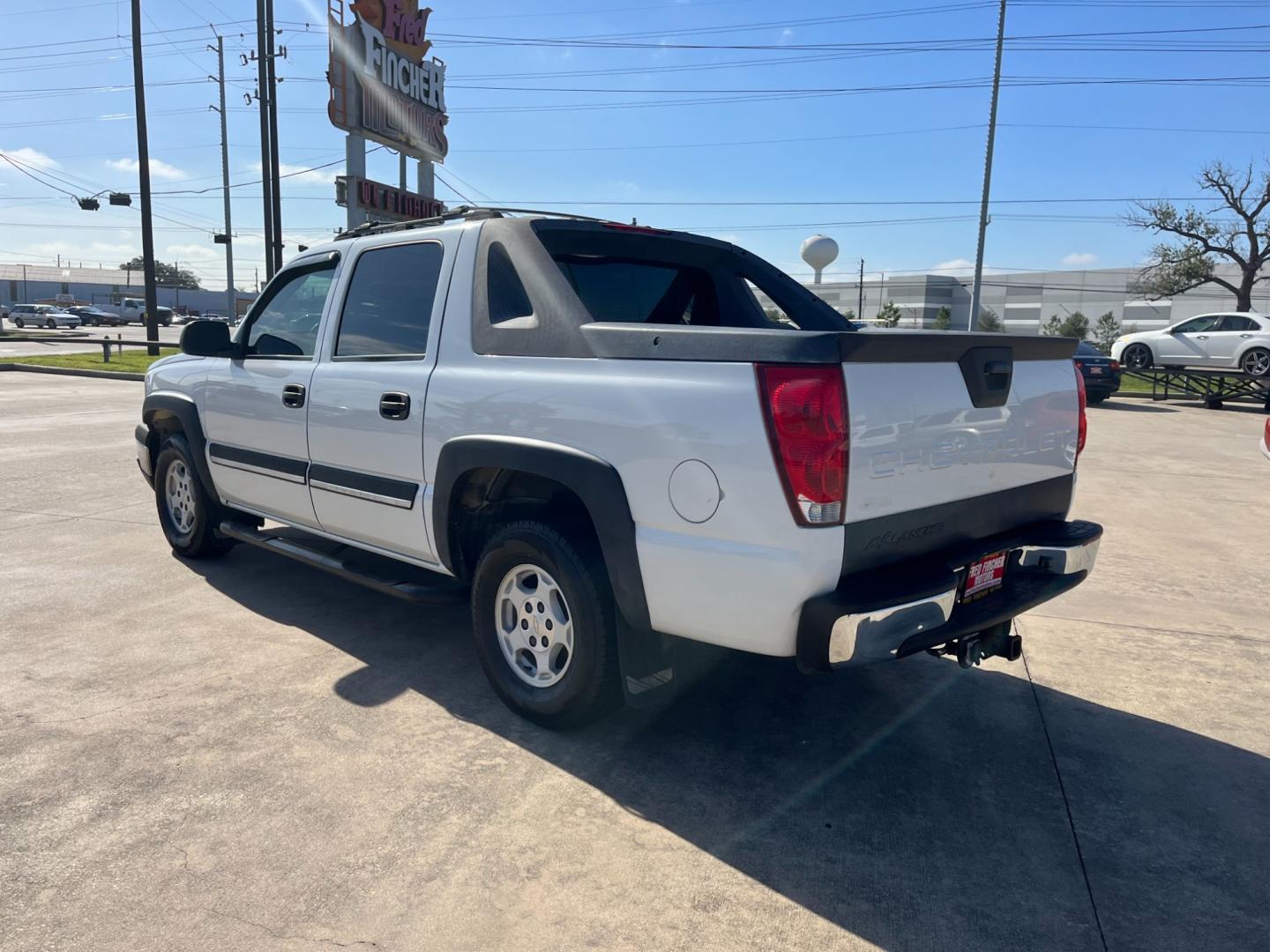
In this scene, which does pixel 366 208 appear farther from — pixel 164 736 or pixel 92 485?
pixel 164 736

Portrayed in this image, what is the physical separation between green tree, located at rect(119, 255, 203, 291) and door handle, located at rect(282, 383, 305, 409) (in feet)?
438

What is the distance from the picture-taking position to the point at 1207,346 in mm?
20797

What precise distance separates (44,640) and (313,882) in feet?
8.61

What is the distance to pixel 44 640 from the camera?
4.23m

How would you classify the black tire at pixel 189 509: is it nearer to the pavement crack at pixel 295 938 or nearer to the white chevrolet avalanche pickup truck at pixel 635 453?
the white chevrolet avalanche pickup truck at pixel 635 453

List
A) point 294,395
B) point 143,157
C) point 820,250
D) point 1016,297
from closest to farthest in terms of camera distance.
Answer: point 294,395 < point 143,157 < point 820,250 < point 1016,297

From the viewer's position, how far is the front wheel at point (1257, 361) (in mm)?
19859

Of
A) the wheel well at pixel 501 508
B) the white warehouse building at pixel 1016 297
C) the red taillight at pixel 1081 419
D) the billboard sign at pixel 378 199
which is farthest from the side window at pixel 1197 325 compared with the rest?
the white warehouse building at pixel 1016 297

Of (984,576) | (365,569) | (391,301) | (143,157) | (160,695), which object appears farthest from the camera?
(143,157)

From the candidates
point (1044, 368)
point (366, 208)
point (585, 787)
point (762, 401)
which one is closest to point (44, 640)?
point (585, 787)

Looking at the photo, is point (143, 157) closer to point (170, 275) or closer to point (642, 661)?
point (642, 661)

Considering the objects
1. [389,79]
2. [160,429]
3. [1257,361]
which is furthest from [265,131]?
[1257,361]

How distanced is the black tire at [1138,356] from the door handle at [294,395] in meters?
22.4

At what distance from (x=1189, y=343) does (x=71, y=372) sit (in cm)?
2705
